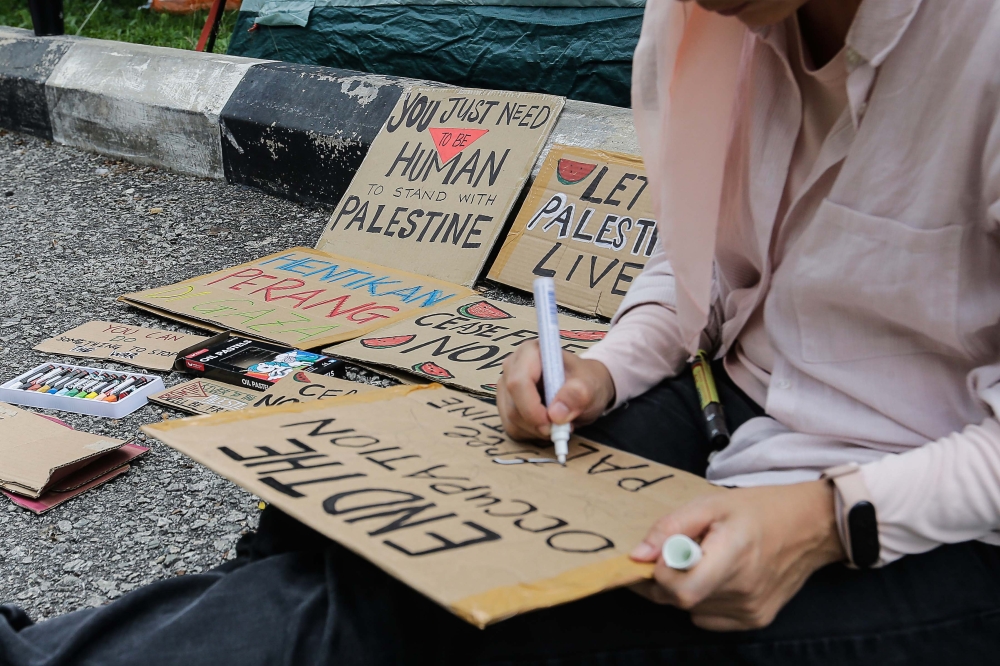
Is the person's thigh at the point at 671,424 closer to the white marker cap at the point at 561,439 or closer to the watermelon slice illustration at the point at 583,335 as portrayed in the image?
the white marker cap at the point at 561,439

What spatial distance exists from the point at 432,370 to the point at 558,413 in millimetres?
967

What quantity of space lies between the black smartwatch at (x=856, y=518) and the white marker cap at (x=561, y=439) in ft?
0.92

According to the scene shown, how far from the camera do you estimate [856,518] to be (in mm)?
774

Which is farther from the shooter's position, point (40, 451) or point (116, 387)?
point (116, 387)

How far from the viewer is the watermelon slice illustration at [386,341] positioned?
207 cm

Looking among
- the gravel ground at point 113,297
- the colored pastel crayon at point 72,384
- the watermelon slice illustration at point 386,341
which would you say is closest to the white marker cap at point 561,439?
the gravel ground at point 113,297

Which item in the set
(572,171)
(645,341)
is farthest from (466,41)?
(645,341)

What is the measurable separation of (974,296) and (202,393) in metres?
1.52

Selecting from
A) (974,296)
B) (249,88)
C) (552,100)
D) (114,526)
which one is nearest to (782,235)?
(974,296)

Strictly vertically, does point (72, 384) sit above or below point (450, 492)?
below

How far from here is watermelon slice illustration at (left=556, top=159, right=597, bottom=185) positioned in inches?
98.8

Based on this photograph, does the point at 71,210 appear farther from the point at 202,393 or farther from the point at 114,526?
the point at 114,526

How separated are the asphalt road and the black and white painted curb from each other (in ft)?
0.28

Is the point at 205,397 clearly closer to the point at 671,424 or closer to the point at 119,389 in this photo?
the point at 119,389
